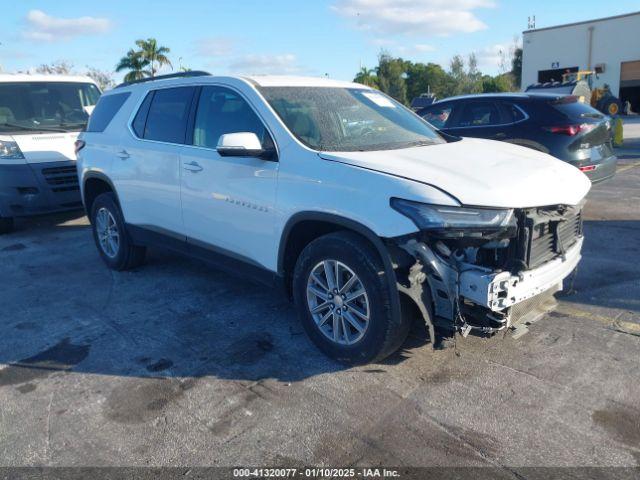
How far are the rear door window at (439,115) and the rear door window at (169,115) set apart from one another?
4832mm

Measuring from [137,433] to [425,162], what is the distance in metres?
2.40

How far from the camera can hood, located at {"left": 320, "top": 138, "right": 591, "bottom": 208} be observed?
328 cm

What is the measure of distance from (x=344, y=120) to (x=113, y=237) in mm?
3138

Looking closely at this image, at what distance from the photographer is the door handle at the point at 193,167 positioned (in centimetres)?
462

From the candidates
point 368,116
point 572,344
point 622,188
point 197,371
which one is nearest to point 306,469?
point 197,371

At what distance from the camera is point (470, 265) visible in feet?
10.7

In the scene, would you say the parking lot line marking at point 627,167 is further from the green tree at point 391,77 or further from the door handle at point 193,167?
the green tree at point 391,77

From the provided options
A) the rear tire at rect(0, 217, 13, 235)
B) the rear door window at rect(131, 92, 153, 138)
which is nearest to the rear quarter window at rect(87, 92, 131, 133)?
the rear door window at rect(131, 92, 153, 138)

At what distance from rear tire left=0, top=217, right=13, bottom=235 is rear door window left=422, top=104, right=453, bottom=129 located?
645 centimetres

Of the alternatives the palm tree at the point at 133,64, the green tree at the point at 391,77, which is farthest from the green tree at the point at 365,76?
the palm tree at the point at 133,64

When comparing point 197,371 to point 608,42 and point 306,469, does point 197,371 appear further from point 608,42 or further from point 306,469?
point 608,42

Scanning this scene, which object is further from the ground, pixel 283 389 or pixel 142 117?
pixel 142 117

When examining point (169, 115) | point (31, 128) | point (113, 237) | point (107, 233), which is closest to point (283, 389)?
point (169, 115)

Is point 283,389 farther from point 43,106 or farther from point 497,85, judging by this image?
point 497,85
